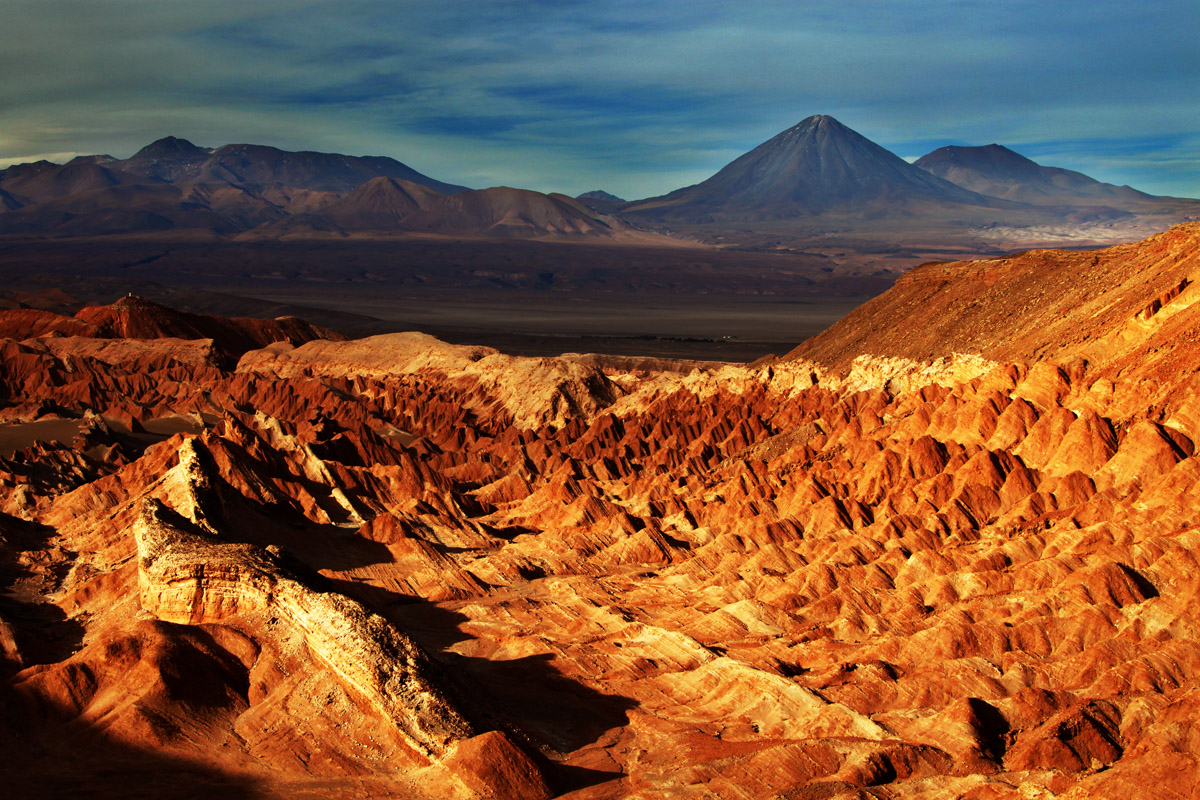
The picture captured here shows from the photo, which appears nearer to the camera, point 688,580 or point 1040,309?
point 688,580

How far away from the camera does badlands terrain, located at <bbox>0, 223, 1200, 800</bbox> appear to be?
82.2ft

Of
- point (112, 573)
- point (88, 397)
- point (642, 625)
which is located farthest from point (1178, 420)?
point (88, 397)

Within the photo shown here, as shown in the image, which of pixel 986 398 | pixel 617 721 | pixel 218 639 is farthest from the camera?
pixel 986 398

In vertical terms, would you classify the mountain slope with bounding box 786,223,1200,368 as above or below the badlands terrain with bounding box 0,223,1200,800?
above

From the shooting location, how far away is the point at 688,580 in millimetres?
46531

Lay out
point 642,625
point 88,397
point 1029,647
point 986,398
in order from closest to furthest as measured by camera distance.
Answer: point 1029,647 → point 642,625 → point 986,398 → point 88,397

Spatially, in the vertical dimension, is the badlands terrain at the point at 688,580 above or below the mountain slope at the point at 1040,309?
below

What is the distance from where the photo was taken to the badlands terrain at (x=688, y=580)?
25062mm

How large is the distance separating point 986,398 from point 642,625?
24362 millimetres

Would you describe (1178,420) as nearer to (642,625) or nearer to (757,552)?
(757,552)

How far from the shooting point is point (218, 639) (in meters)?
27.4

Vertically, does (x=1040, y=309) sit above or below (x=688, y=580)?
above

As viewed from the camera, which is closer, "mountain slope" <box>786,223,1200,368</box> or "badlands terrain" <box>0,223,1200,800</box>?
"badlands terrain" <box>0,223,1200,800</box>

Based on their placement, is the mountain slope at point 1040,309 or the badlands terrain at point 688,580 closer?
the badlands terrain at point 688,580
